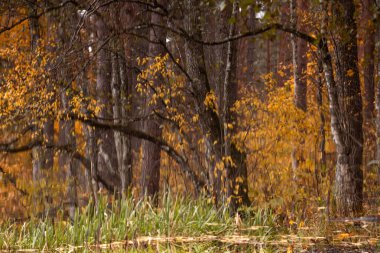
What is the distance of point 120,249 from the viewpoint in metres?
6.16

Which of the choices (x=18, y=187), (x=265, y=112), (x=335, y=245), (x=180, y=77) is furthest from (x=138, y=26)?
(x=18, y=187)

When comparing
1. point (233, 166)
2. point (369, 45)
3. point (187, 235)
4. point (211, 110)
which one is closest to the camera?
point (187, 235)

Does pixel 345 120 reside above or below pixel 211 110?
Answer: below

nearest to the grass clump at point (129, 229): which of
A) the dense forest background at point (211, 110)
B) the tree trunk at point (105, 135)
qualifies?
the dense forest background at point (211, 110)

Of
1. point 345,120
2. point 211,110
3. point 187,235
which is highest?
point 211,110

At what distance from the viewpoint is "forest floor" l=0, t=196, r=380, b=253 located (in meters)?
6.54

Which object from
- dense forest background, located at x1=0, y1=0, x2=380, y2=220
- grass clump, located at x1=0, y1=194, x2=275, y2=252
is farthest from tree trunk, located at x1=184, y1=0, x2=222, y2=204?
grass clump, located at x1=0, y1=194, x2=275, y2=252

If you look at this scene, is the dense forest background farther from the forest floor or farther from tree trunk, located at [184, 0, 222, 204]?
the forest floor

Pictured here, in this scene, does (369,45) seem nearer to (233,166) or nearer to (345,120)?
(345,120)

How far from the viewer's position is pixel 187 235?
7016mm

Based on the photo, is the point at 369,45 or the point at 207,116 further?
the point at 369,45

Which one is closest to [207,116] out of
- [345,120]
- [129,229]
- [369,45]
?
[345,120]

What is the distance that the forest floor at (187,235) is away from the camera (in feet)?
21.4

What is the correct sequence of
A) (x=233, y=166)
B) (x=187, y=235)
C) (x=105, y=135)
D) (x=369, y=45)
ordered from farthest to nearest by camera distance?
(x=105, y=135)
(x=369, y=45)
(x=233, y=166)
(x=187, y=235)
